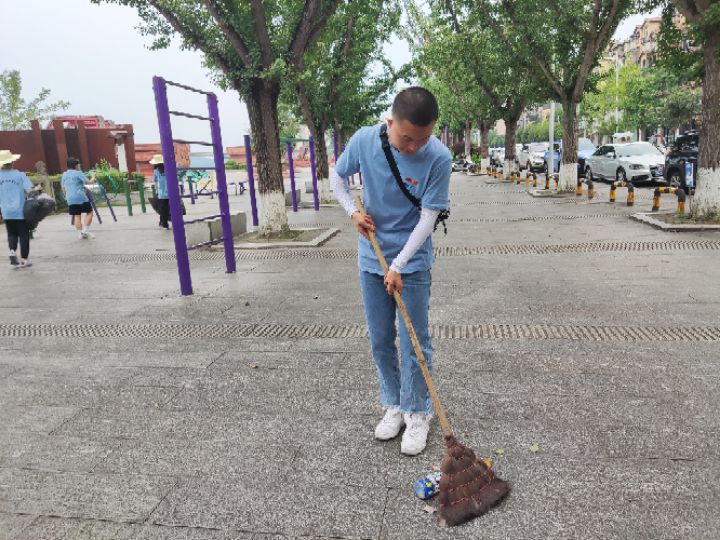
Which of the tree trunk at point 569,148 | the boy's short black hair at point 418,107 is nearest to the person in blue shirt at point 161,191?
the boy's short black hair at point 418,107

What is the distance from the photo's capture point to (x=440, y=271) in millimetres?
7422

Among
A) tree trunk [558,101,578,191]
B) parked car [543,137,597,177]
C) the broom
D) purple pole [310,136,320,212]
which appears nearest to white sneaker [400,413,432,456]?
the broom

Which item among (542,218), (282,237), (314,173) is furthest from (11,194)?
(542,218)

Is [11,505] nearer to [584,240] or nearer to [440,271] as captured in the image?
[440,271]

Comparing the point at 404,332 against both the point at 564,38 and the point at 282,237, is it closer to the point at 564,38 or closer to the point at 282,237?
the point at 282,237

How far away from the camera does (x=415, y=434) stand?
2.98 metres

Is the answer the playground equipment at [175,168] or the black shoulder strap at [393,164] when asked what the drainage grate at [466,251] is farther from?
the black shoulder strap at [393,164]

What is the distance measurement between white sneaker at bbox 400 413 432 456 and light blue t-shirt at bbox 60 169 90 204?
10429 mm

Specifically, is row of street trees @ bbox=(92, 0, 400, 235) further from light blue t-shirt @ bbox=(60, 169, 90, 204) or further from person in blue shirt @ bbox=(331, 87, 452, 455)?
person in blue shirt @ bbox=(331, 87, 452, 455)

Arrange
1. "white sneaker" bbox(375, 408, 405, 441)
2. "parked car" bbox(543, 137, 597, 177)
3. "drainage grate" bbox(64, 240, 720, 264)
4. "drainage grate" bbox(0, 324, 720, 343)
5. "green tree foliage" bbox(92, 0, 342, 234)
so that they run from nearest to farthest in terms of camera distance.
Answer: "white sneaker" bbox(375, 408, 405, 441)
"drainage grate" bbox(0, 324, 720, 343)
"drainage grate" bbox(64, 240, 720, 264)
"green tree foliage" bbox(92, 0, 342, 234)
"parked car" bbox(543, 137, 597, 177)

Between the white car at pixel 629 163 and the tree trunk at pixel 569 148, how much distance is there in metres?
0.58

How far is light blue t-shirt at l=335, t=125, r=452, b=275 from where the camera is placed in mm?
2682

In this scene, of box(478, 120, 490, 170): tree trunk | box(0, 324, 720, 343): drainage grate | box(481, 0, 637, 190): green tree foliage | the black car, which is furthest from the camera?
box(478, 120, 490, 170): tree trunk

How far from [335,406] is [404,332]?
872 mm
